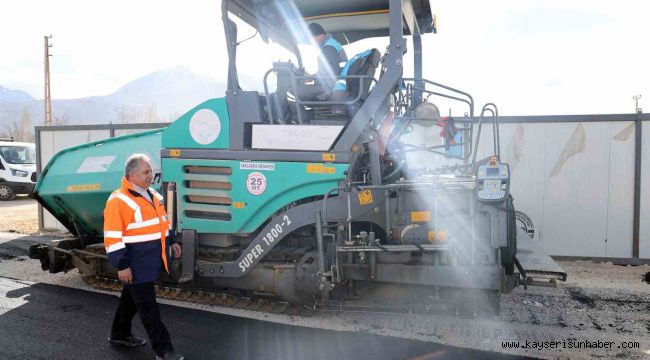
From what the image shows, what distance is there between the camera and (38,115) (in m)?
137

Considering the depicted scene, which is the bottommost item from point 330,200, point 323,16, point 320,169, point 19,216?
point 19,216

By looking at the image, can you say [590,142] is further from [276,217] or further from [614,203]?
[276,217]

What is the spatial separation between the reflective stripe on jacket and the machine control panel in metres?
2.55

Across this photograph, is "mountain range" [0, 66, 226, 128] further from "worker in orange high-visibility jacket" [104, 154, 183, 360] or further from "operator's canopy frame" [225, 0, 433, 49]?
"worker in orange high-visibility jacket" [104, 154, 183, 360]

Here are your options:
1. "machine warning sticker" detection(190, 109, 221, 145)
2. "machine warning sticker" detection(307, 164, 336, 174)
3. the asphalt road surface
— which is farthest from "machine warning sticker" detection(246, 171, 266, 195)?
the asphalt road surface

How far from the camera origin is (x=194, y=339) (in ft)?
15.1

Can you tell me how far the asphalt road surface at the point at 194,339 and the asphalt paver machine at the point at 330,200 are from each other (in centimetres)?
32

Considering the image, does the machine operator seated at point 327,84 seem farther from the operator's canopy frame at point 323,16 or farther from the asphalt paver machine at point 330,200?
the operator's canopy frame at point 323,16

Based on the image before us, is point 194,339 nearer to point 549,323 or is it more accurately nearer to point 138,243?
point 138,243

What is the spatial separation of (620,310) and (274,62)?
167 inches

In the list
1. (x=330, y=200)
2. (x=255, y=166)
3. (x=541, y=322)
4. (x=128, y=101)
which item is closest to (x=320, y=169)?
(x=330, y=200)

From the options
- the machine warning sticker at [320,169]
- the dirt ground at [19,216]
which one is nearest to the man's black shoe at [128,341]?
the machine warning sticker at [320,169]

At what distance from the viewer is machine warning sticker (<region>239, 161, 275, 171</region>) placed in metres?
4.83

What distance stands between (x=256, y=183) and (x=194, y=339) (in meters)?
1.47
